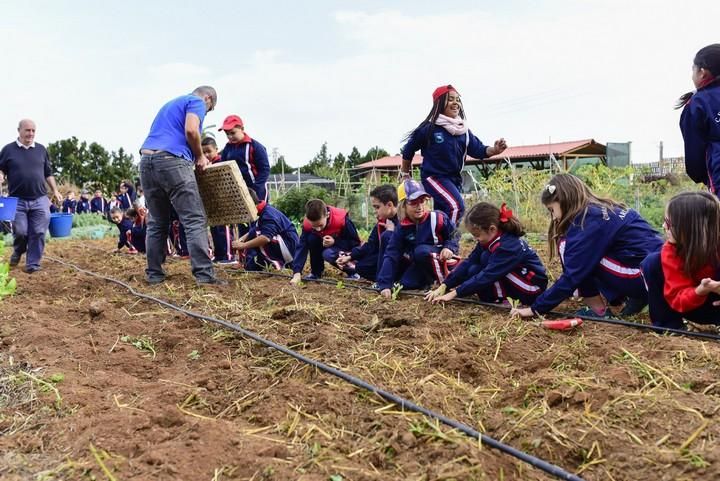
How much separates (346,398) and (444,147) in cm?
326

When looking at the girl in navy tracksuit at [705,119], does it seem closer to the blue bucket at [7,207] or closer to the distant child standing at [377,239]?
the distant child standing at [377,239]

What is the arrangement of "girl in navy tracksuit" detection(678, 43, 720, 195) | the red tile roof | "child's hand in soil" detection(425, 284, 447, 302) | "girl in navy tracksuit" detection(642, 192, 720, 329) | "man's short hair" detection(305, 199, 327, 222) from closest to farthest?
"girl in navy tracksuit" detection(642, 192, 720, 329), "girl in navy tracksuit" detection(678, 43, 720, 195), "child's hand in soil" detection(425, 284, 447, 302), "man's short hair" detection(305, 199, 327, 222), the red tile roof

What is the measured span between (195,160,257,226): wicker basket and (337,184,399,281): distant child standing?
99 cm

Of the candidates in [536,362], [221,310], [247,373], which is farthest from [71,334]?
[536,362]

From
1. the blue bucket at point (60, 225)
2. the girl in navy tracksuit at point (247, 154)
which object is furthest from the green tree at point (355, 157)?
the girl in navy tracksuit at point (247, 154)

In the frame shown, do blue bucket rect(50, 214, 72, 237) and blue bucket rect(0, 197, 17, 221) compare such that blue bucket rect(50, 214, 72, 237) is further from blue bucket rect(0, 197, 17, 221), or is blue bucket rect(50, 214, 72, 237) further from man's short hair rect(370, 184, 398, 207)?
man's short hair rect(370, 184, 398, 207)

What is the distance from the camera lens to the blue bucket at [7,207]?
627 cm

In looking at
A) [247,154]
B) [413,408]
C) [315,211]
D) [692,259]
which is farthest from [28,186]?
[692,259]

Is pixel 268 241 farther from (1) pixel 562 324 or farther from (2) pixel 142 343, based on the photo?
(1) pixel 562 324

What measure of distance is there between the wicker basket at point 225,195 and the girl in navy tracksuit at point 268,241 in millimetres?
365

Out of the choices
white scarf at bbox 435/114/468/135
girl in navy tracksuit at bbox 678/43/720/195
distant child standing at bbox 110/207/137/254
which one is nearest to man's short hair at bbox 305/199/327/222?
white scarf at bbox 435/114/468/135

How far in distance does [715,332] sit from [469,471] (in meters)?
2.08

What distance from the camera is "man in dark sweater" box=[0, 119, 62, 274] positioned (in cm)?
654

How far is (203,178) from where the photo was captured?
5.82 m
